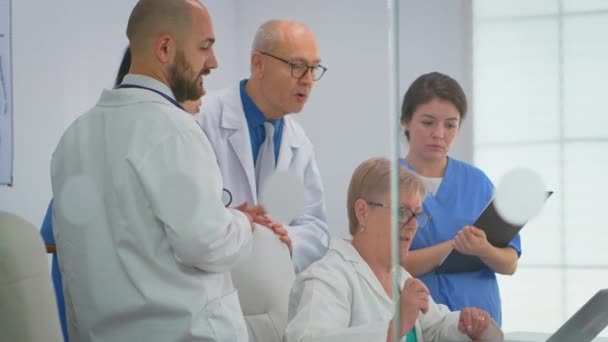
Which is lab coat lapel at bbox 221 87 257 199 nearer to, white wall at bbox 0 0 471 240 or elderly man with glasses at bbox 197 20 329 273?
elderly man with glasses at bbox 197 20 329 273

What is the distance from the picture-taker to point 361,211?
1141mm

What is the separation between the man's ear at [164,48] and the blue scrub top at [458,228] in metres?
0.79

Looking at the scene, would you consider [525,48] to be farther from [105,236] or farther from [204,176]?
[105,236]

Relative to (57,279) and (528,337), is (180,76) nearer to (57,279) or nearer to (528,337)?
(57,279)

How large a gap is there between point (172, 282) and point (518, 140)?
2.55 feet

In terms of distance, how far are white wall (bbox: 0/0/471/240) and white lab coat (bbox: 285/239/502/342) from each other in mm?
311

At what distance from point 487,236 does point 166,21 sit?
0.86 meters

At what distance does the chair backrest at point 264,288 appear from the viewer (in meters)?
1.30

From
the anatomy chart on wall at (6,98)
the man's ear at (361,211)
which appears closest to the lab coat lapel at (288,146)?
the man's ear at (361,211)

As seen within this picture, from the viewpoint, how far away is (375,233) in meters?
1.16

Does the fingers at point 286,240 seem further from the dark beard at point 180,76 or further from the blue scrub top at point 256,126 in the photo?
the blue scrub top at point 256,126

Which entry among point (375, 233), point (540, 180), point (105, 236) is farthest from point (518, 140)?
point (105, 236)

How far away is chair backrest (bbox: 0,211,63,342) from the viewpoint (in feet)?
2.35

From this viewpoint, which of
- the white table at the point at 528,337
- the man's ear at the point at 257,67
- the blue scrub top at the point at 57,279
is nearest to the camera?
the white table at the point at 528,337
